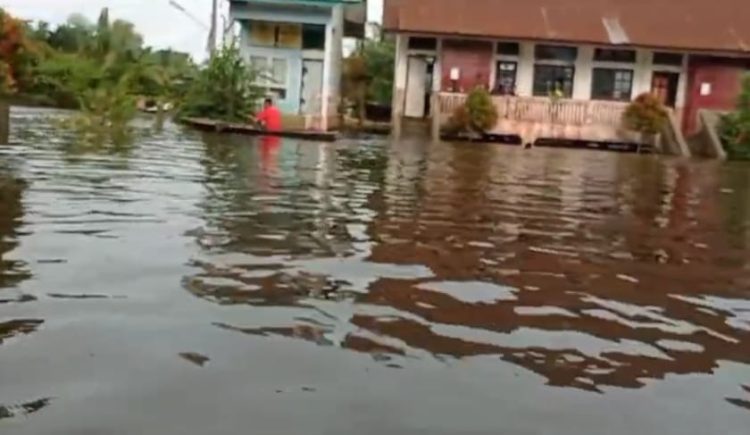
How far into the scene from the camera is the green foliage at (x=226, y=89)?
3134 centimetres

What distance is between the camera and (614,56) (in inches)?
1437

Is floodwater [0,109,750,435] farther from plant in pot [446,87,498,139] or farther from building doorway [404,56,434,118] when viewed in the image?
building doorway [404,56,434,118]

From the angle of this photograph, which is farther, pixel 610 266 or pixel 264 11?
pixel 264 11

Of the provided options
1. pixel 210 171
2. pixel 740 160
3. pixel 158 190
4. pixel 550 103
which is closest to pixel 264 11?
pixel 550 103

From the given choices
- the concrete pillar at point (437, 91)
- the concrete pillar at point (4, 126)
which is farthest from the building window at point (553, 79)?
the concrete pillar at point (4, 126)

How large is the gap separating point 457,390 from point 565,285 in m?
3.00

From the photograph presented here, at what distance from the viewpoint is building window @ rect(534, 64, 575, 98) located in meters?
36.5

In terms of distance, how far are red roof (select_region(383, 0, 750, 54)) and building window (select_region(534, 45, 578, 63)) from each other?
984 mm

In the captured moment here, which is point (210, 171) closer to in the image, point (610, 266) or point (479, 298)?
point (610, 266)

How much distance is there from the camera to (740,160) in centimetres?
3009

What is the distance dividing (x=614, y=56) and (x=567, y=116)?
4.23 metres

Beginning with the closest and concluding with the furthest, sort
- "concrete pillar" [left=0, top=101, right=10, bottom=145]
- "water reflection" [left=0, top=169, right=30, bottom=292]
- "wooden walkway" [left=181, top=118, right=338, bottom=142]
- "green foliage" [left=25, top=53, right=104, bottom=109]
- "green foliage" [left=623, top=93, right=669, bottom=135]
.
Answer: "water reflection" [left=0, top=169, right=30, bottom=292]
"concrete pillar" [left=0, top=101, right=10, bottom=145]
"wooden walkway" [left=181, top=118, right=338, bottom=142]
"green foliage" [left=25, top=53, right=104, bottom=109]
"green foliage" [left=623, top=93, right=669, bottom=135]

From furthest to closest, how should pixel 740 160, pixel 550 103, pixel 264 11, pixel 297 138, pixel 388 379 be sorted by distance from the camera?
1. pixel 264 11
2. pixel 550 103
3. pixel 740 160
4. pixel 297 138
5. pixel 388 379

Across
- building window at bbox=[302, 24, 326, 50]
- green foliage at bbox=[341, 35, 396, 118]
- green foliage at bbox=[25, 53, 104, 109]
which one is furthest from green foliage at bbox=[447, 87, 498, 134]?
green foliage at bbox=[25, 53, 104, 109]
